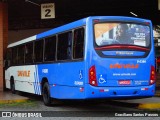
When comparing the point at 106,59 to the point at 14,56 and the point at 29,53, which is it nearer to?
the point at 29,53

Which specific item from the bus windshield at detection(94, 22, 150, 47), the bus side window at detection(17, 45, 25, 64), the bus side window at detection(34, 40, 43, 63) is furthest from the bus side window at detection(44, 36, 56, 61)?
the bus side window at detection(17, 45, 25, 64)

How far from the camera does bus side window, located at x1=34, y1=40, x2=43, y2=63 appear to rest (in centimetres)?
1537

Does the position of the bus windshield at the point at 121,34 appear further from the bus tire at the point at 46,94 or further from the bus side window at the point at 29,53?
the bus side window at the point at 29,53

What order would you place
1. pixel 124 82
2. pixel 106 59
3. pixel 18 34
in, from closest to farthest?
pixel 106 59, pixel 124 82, pixel 18 34

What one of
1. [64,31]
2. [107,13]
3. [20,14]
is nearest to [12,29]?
[20,14]

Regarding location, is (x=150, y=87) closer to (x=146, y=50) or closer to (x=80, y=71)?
(x=146, y=50)

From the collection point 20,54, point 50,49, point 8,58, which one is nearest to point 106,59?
point 50,49

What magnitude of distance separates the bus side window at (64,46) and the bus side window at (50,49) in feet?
1.70

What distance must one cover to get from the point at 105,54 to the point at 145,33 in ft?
5.17

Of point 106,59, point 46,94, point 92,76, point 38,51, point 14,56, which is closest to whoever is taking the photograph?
point 92,76

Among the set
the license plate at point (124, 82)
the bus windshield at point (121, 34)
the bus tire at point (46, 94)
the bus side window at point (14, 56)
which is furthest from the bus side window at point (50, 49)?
the bus side window at point (14, 56)

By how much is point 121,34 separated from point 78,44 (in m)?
1.32

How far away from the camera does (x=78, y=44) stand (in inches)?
470

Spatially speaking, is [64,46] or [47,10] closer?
[64,46]
